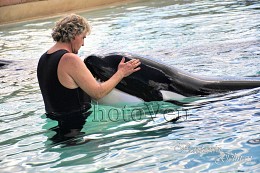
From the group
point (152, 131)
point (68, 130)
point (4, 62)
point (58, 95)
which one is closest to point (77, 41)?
point (58, 95)

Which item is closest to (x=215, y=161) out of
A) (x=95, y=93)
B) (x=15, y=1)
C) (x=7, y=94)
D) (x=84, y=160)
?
(x=84, y=160)

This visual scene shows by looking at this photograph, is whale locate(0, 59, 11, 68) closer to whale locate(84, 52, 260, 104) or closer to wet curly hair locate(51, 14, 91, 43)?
whale locate(84, 52, 260, 104)

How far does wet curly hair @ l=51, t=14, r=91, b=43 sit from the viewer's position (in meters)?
5.68

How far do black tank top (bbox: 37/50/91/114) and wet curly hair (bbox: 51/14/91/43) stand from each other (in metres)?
0.14

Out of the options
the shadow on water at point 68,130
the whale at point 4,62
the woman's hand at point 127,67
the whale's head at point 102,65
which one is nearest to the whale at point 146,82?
the whale's head at point 102,65

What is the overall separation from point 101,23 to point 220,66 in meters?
8.55

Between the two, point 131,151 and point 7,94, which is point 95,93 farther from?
point 7,94

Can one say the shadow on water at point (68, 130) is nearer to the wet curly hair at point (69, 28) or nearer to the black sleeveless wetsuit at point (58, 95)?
the black sleeveless wetsuit at point (58, 95)

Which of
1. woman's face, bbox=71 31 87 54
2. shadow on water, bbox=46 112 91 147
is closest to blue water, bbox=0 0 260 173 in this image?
shadow on water, bbox=46 112 91 147

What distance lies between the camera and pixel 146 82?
6234 mm

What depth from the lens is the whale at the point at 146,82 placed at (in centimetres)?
606

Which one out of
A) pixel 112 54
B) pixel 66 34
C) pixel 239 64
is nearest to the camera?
pixel 66 34

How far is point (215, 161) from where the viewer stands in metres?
4.41

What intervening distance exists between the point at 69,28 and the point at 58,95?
65 centimetres
